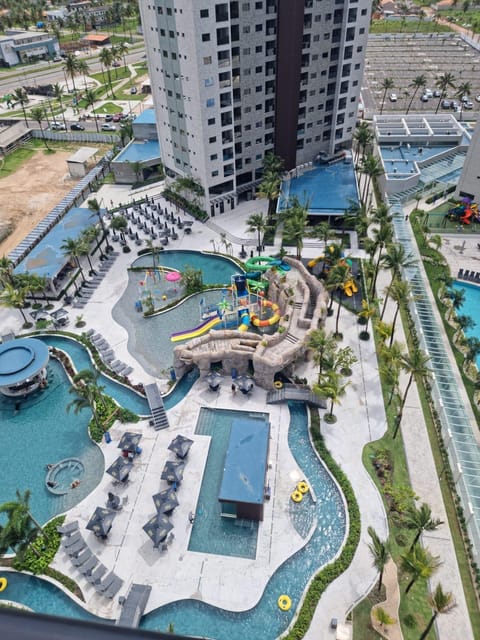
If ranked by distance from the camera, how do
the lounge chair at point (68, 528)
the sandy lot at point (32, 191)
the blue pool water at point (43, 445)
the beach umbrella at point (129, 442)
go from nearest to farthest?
the lounge chair at point (68, 528), the blue pool water at point (43, 445), the beach umbrella at point (129, 442), the sandy lot at point (32, 191)

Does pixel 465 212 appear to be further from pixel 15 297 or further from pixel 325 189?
pixel 15 297

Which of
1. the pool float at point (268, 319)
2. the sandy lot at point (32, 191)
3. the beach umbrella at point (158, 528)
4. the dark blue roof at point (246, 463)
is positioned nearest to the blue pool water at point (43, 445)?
the beach umbrella at point (158, 528)

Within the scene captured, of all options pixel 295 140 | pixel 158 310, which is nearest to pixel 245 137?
pixel 295 140

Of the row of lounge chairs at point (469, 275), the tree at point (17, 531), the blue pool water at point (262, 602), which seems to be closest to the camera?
the blue pool water at point (262, 602)

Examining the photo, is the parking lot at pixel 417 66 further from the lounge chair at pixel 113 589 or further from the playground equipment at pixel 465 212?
the lounge chair at pixel 113 589

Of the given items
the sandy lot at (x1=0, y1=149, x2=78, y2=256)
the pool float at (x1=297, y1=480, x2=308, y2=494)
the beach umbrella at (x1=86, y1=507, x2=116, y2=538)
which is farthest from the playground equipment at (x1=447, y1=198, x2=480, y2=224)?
the sandy lot at (x1=0, y1=149, x2=78, y2=256)

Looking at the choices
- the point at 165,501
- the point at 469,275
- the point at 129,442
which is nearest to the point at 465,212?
the point at 469,275

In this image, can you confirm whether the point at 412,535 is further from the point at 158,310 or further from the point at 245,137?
the point at 245,137

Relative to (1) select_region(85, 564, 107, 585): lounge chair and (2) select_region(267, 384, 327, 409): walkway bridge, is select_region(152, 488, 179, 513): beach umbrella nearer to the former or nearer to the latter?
(1) select_region(85, 564, 107, 585): lounge chair
